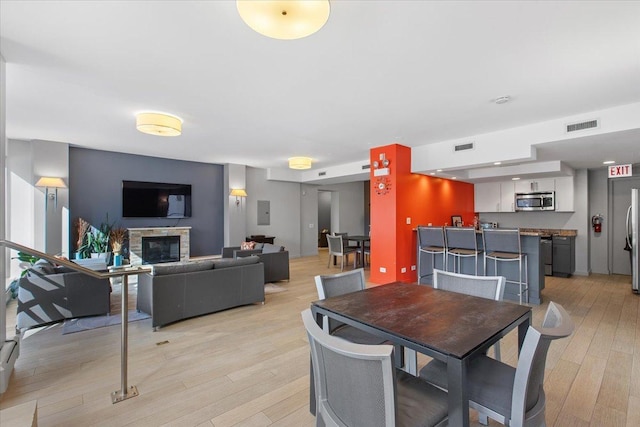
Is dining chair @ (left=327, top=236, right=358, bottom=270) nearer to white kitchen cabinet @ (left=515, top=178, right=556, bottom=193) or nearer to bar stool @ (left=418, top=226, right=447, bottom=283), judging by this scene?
bar stool @ (left=418, top=226, right=447, bottom=283)

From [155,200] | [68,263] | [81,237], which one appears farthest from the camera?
[155,200]

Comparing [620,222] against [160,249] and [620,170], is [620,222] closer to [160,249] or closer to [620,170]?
[620,170]

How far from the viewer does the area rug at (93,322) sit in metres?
3.53

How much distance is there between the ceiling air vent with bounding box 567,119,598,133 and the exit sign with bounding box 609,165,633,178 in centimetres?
290

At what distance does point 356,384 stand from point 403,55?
254 cm

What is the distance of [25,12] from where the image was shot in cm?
202

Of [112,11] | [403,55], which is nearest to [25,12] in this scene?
[112,11]

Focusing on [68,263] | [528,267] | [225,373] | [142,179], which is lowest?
[225,373]

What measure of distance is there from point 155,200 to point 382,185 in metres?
5.28

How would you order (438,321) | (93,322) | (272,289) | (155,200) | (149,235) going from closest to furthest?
1. (438,321)
2. (93,322)
3. (272,289)
4. (149,235)
5. (155,200)

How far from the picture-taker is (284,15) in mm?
1646

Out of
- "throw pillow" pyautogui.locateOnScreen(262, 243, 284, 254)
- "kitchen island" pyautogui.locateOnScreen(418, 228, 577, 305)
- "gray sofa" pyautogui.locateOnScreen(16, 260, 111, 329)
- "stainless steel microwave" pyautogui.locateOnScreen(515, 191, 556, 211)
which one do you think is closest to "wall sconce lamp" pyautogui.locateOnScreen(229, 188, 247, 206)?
"throw pillow" pyautogui.locateOnScreen(262, 243, 284, 254)

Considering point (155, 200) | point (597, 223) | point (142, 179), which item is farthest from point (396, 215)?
point (142, 179)

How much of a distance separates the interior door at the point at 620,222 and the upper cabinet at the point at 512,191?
102 centimetres
